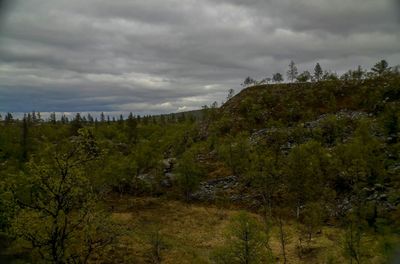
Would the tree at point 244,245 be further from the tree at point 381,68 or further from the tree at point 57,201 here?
the tree at point 381,68

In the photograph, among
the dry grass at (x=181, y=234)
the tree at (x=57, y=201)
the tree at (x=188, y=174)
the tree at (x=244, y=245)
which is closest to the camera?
the tree at (x=57, y=201)

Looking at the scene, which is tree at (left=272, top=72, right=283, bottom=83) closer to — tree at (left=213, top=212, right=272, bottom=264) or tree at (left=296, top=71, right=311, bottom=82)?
tree at (left=296, top=71, right=311, bottom=82)

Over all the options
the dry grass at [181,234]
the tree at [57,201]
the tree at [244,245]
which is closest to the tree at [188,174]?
the dry grass at [181,234]

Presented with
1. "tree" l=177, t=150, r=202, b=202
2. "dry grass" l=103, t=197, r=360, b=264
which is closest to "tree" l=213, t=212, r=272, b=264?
"dry grass" l=103, t=197, r=360, b=264

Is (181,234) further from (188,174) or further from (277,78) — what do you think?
(277,78)

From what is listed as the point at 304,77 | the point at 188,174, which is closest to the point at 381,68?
the point at 304,77

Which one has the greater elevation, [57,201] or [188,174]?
[57,201]

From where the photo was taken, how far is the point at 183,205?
174 feet

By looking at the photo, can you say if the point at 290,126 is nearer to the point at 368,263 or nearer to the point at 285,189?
the point at 285,189

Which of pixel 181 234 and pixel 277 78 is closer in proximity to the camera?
pixel 181 234

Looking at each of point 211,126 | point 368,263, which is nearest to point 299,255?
point 368,263

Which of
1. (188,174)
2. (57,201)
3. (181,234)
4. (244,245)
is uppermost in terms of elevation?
(57,201)

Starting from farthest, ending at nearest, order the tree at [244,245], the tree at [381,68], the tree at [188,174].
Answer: the tree at [381,68]
the tree at [188,174]
the tree at [244,245]

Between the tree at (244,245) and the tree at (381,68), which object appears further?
the tree at (381,68)
